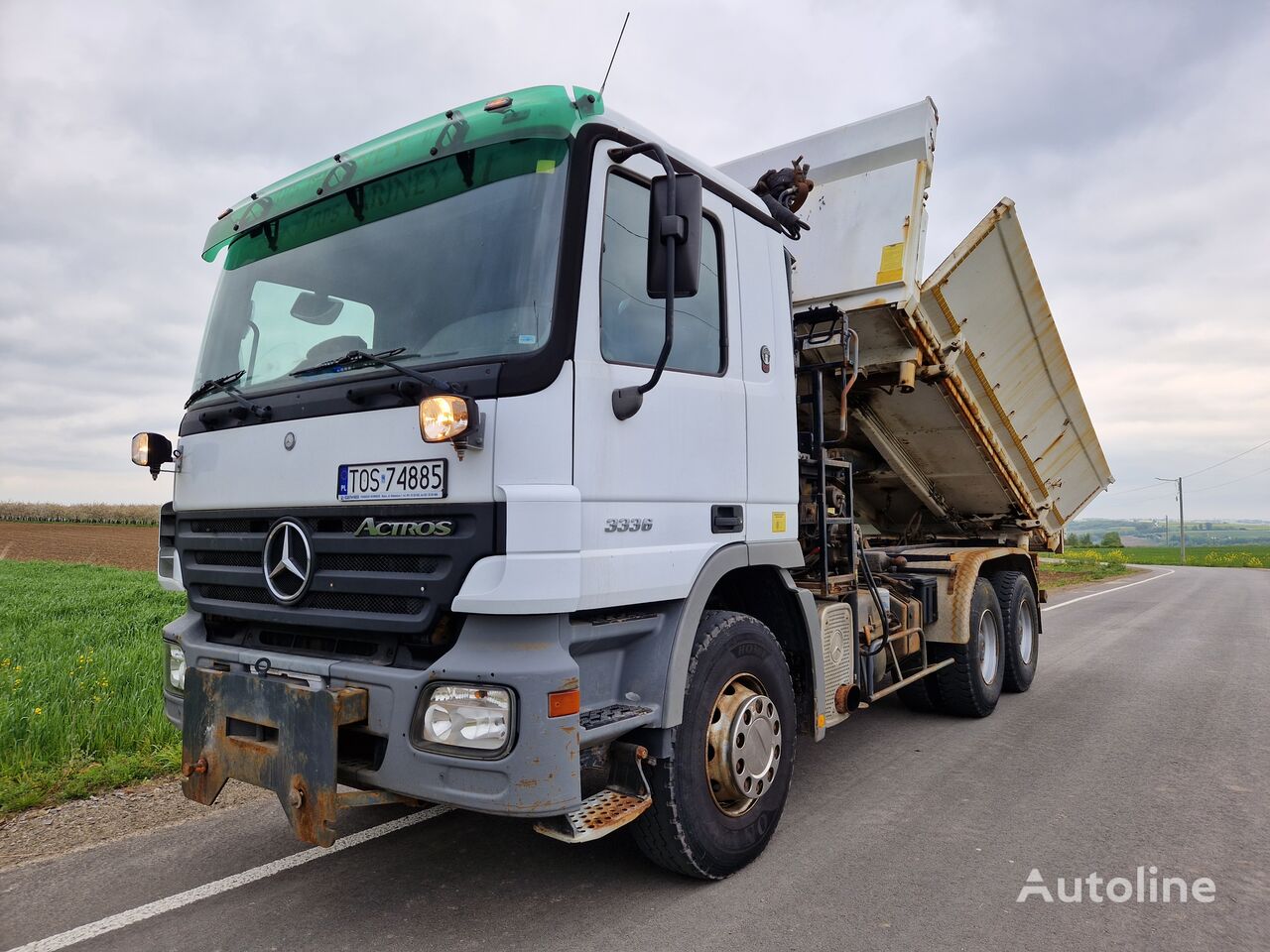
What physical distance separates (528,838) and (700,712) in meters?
1.17

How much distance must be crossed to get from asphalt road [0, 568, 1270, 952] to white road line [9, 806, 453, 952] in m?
0.04

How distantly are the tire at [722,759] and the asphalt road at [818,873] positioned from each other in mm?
165

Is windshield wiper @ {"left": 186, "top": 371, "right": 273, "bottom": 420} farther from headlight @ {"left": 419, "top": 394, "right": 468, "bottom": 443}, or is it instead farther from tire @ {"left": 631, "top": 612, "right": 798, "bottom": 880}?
tire @ {"left": 631, "top": 612, "right": 798, "bottom": 880}

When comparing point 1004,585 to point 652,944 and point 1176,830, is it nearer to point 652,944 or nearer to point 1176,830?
point 1176,830

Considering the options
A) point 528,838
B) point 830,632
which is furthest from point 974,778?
point 528,838

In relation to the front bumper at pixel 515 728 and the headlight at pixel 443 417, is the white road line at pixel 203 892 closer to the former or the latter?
the front bumper at pixel 515 728

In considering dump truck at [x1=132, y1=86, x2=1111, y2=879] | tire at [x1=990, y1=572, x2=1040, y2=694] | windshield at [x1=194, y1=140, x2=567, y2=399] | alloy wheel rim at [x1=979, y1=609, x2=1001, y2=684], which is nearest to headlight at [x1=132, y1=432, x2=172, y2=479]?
dump truck at [x1=132, y1=86, x2=1111, y2=879]

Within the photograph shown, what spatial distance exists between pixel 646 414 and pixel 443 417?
0.81m

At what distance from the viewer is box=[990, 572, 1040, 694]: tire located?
22.4 ft

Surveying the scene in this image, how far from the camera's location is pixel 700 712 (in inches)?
127

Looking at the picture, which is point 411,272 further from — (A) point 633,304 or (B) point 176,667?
(B) point 176,667

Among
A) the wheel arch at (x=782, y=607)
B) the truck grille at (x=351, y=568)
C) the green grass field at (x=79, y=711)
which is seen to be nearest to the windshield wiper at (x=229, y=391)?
the truck grille at (x=351, y=568)

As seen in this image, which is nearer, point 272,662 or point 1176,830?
point 272,662

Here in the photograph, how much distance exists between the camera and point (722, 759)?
131 inches
